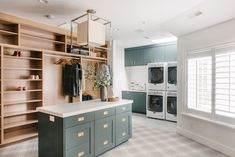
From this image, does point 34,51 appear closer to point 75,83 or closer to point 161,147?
point 75,83

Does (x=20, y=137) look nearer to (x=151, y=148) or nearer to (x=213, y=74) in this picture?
(x=151, y=148)

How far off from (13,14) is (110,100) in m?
2.66

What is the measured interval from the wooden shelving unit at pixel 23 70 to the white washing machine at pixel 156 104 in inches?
108

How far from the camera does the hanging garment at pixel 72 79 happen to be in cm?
432

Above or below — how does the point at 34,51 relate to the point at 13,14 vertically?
below

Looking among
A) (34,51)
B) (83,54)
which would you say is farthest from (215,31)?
(34,51)

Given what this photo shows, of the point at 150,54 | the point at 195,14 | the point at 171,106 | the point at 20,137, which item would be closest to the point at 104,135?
the point at 20,137

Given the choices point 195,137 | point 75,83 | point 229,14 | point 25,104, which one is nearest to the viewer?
point 229,14

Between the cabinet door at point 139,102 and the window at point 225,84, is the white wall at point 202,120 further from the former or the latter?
the cabinet door at point 139,102

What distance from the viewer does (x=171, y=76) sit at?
5.25 m

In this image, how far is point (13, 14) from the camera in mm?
3432

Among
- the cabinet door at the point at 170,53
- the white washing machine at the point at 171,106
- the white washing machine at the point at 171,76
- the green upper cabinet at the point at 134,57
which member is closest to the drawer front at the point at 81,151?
the white washing machine at the point at 171,106

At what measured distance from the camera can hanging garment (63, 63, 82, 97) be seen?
4.32 metres

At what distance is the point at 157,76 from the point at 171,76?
502mm
